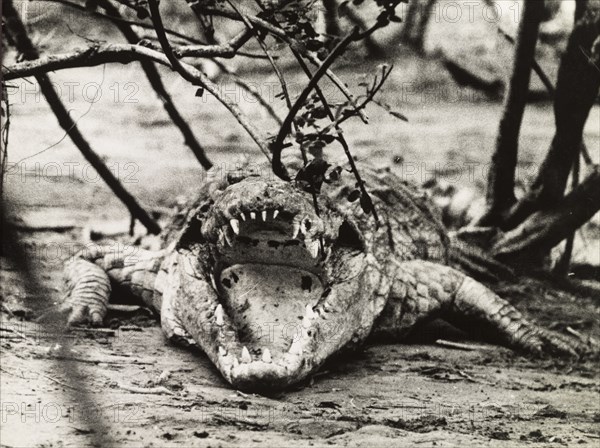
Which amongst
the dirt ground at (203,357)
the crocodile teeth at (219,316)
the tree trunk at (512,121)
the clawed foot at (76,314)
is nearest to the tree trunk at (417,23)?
the dirt ground at (203,357)

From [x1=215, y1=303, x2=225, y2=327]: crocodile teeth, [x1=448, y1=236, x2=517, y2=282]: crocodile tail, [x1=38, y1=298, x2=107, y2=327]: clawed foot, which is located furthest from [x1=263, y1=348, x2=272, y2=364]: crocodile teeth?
[x1=448, y1=236, x2=517, y2=282]: crocodile tail

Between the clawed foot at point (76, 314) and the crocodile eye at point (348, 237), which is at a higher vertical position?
the crocodile eye at point (348, 237)

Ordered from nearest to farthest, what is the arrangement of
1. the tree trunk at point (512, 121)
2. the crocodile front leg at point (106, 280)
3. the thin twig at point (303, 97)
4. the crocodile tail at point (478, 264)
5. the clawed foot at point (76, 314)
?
1. the thin twig at point (303, 97)
2. the clawed foot at point (76, 314)
3. the crocodile front leg at point (106, 280)
4. the crocodile tail at point (478, 264)
5. the tree trunk at point (512, 121)

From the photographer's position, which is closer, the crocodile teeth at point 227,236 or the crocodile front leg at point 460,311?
the crocodile teeth at point 227,236

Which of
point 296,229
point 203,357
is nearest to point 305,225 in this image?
point 296,229

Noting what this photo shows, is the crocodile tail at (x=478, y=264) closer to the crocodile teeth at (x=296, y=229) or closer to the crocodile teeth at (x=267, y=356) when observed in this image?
the crocodile teeth at (x=296, y=229)

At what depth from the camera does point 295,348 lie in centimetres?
459

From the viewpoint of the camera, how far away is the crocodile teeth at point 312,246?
15.8ft

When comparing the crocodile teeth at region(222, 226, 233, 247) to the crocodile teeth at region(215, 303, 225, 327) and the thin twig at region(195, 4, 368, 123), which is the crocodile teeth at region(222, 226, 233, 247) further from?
the thin twig at region(195, 4, 368, 123)

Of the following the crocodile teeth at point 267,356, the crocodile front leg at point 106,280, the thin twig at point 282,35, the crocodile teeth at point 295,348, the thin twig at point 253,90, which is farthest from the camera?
the thin twig at point 253,90

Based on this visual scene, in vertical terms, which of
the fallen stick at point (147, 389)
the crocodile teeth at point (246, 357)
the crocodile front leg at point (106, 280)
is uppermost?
the crocodile front leg at point (106, 280)

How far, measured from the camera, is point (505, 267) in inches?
245

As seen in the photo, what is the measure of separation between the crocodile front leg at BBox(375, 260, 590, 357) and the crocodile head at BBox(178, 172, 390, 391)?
0.86 ft

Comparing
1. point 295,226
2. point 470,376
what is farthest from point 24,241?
point 470,376
